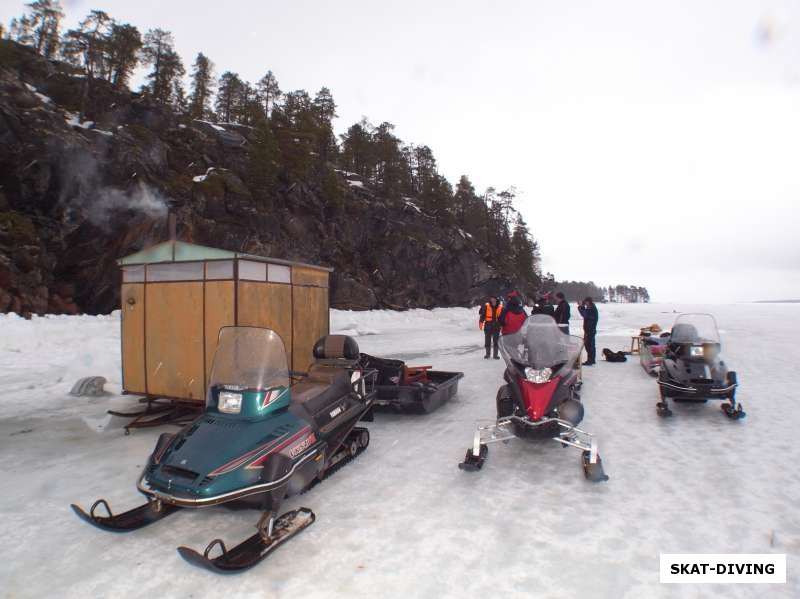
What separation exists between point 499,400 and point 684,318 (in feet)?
15.8

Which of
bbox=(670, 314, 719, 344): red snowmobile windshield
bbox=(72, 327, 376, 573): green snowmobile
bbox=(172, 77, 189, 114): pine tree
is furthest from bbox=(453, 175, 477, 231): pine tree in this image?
bbox=(72, 327, 376, 573): green snowmobile

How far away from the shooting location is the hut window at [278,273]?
Result: 23.7 feet

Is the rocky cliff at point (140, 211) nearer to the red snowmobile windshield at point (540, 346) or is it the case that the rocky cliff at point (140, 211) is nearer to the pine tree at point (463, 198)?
the pine tree at point (463, 198)

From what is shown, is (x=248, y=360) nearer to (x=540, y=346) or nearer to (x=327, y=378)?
(x=327, y=378)

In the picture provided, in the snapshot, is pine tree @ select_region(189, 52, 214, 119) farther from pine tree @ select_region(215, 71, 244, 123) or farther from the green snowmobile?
the green snowmobile

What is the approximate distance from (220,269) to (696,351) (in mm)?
7595

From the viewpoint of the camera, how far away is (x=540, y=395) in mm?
5105

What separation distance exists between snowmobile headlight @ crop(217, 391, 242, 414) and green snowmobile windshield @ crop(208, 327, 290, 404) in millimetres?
107

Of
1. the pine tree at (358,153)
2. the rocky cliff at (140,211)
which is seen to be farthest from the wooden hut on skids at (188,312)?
the pine tree at (358,153)

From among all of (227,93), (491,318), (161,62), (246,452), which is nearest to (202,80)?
(227,93)

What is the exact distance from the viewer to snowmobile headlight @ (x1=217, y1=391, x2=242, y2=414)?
3945 mm

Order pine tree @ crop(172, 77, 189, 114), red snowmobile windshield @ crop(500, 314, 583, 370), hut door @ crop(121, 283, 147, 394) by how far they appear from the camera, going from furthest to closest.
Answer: pine tree @ crop(172, 77, 189, 114) → hut door @ crop(121, 283, 147, 394) → red snowmobile windshield @ crop(500, 314, 583, 370)

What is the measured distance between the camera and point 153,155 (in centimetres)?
3250

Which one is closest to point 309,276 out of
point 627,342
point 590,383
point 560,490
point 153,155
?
point 560,490
